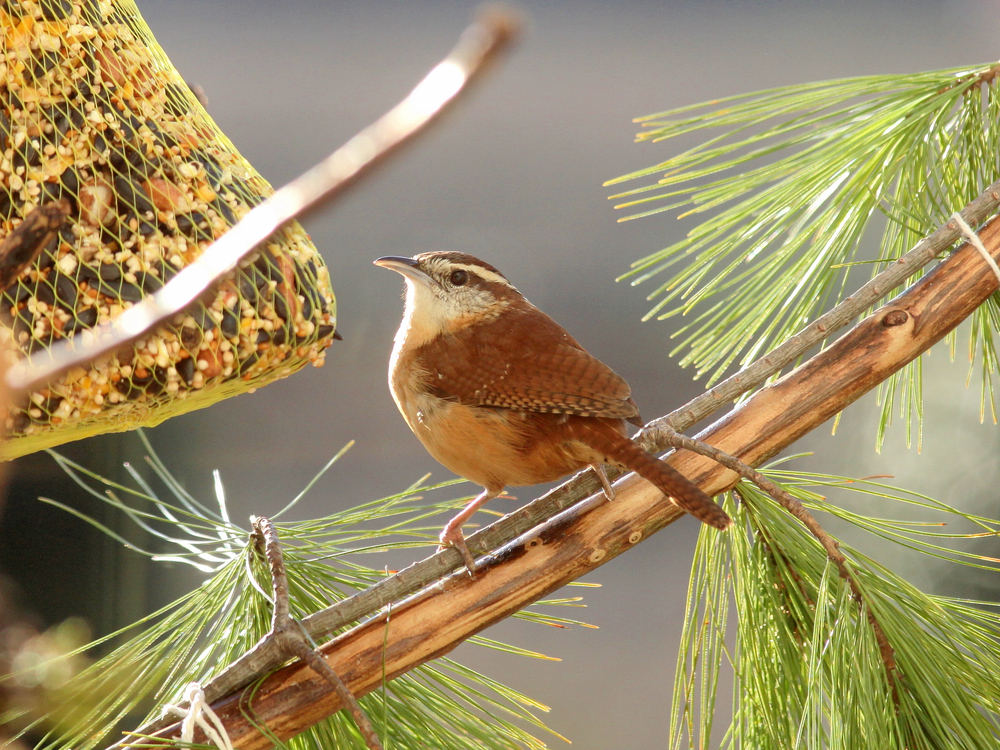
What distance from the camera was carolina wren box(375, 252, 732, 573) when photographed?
1.25m

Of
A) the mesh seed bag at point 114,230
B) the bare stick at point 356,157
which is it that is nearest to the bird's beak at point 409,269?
the mesh seed bag at point 114,230

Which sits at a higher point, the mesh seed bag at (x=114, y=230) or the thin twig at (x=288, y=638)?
the mesh seed bag at (x=114, y=230)

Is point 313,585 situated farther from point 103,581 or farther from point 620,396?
point 103,581

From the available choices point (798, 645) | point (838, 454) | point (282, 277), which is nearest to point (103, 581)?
point (282, 277)

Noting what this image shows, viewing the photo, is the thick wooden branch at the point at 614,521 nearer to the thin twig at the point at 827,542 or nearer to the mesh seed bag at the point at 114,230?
the thin twig at the point at 827,542

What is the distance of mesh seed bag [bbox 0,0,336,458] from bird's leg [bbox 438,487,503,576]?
1.15ft

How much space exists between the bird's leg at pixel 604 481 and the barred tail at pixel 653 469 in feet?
0.14

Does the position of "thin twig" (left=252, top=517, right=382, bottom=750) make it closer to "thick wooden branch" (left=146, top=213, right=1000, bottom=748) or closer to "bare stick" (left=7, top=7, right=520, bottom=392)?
"thick wooden branch" (left=146, top=213, right=1000, bottom=748)

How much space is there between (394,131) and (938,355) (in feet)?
11.1

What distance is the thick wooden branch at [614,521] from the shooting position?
108cm

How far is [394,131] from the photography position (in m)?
0.21

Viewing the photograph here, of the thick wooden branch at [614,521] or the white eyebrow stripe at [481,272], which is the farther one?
the white eyebrow stripe at [481,272]

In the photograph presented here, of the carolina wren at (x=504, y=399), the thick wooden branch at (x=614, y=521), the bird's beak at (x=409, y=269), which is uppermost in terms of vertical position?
the bird's beak at (x=409, y=269)

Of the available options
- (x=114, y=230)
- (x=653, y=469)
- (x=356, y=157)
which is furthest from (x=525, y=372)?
(x=356, y=157)
